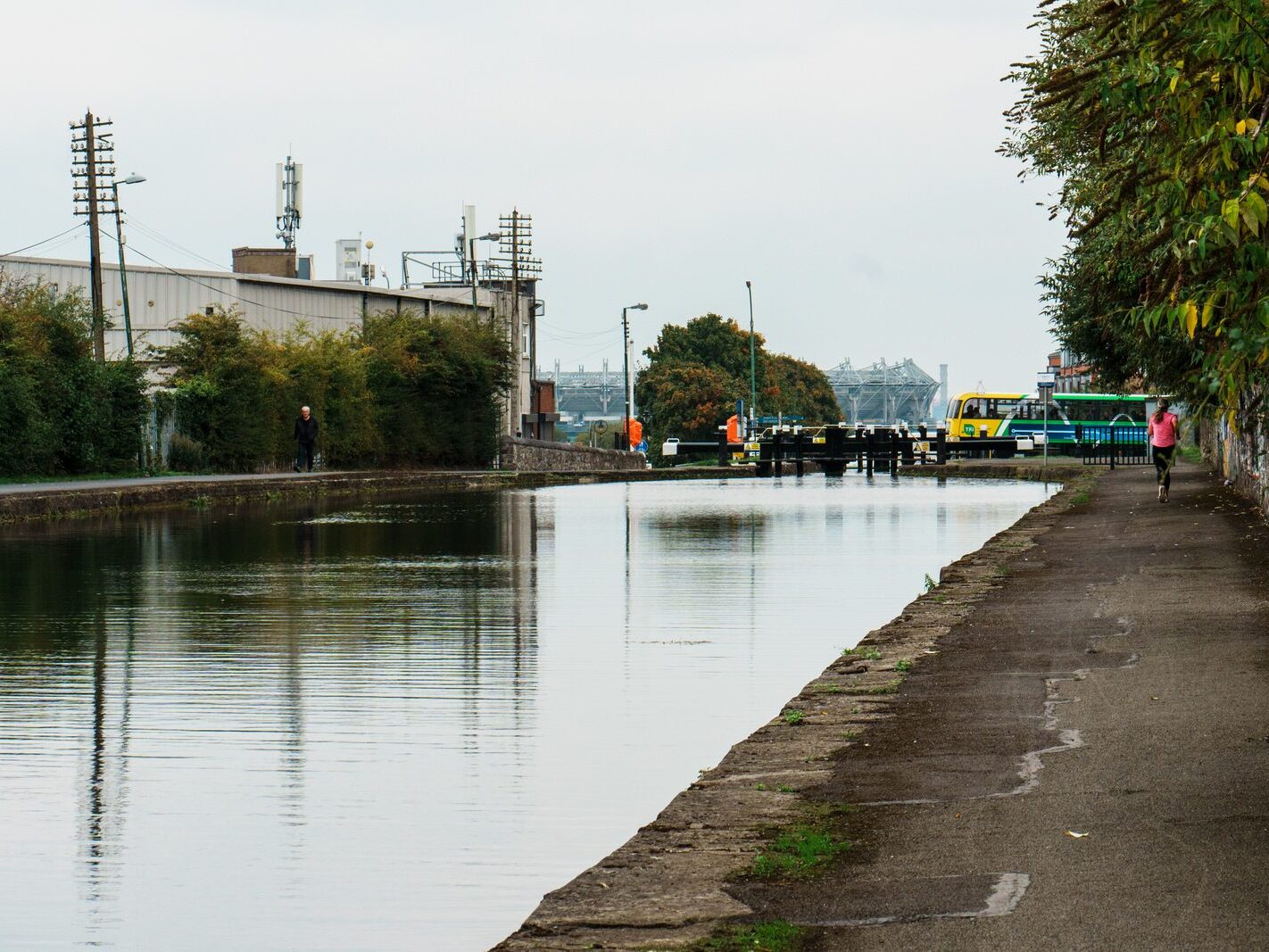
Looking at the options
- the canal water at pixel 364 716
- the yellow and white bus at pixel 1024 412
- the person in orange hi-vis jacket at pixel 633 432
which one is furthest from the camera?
the person in orange hi-vis jacket at pixel 633 432

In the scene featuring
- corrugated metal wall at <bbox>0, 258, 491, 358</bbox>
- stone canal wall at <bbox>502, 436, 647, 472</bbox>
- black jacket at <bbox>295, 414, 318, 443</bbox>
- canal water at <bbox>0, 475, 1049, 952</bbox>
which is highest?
corrugated metal wall at <bbox>0, 258, 491, 358</bbox>

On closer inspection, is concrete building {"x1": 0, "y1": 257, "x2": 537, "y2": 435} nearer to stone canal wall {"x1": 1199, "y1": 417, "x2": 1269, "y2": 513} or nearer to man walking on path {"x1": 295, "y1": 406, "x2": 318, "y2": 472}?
man walking on path {"x1": 295, "y1": 406, "x2": 318, "y2": 472}

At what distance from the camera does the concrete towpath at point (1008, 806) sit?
15.2 feet

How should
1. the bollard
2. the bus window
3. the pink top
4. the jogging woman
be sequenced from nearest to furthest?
the jogging woman < the pink top < the bollard < the bus window

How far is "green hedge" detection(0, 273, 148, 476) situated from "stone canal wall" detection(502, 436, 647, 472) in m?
21.7

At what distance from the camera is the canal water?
5762 mm

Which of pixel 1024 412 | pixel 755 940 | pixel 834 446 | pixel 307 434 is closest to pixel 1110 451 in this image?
pixel 834 446

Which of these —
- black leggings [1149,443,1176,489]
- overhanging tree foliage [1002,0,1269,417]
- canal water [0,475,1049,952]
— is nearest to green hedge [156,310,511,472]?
canal water [0,475,1049,952]

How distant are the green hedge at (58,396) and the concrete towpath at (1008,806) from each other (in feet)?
81.9

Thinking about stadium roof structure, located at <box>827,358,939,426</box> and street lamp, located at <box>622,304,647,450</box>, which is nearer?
street lamp, located at <box>622,304,647,450</box>

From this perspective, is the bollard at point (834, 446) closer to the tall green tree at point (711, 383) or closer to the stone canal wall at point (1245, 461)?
the stone canal wall at point (1245, 461)

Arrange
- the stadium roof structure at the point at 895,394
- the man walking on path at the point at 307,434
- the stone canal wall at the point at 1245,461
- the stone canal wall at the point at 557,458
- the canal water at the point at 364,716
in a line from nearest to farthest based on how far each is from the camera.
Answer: the canal water at the point at 364,716
the stone canal wall at the point at 1245,461
the man walking on path at the point at 307,434
the stone canal wall at the point at 557,458
the stadium roof structure at the point at 895,394

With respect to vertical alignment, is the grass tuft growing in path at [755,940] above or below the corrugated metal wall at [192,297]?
below

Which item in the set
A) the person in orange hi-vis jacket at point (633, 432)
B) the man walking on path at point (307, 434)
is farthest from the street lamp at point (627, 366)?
the man walking on path at point (307, 434)
